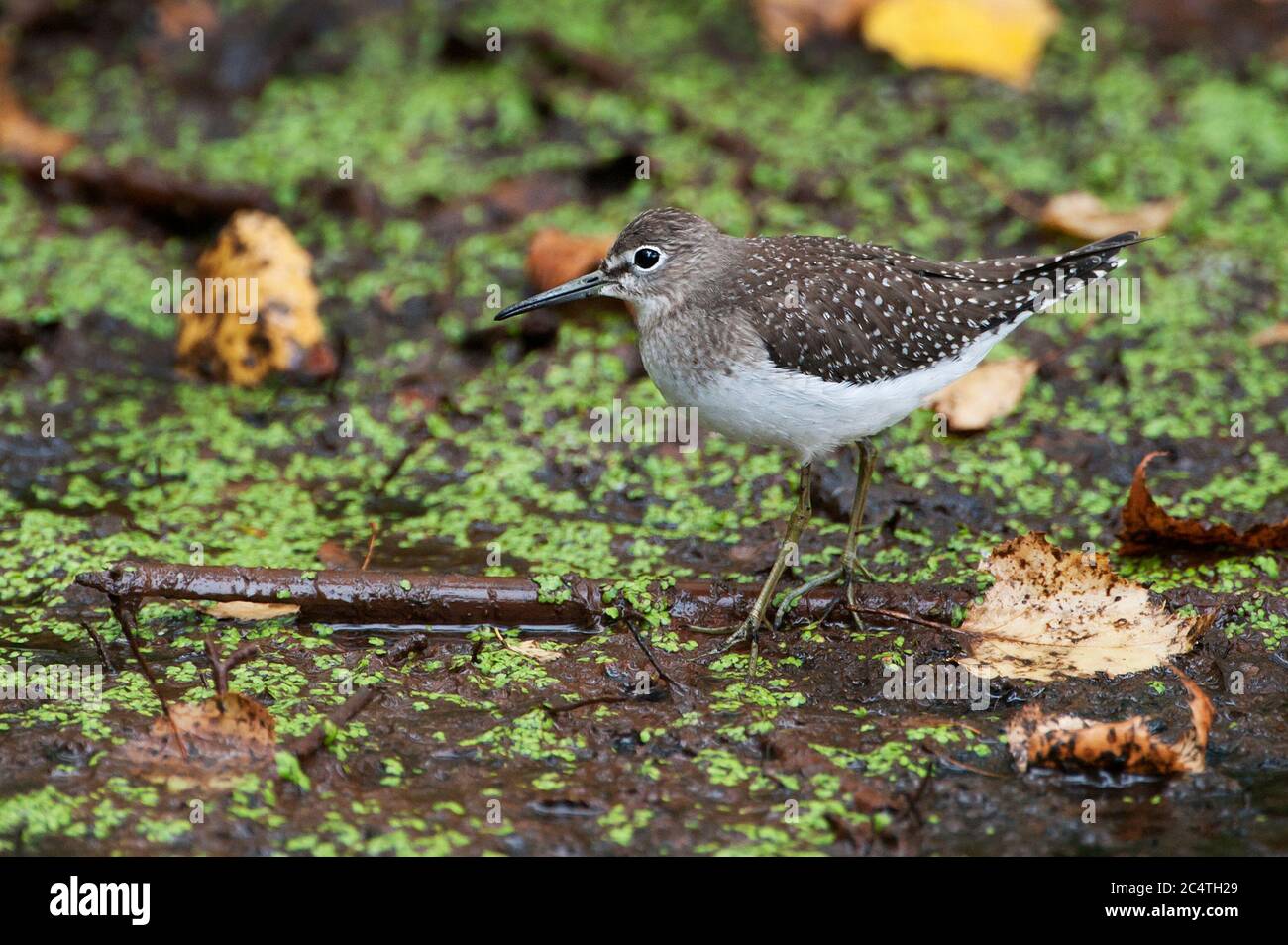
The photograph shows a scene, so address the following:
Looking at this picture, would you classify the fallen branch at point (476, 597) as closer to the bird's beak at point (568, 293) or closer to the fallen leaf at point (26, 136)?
the bird's beak at point (568, 293)

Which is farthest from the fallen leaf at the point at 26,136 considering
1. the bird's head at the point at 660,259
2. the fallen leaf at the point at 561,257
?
the bird's head at the point at 660,259

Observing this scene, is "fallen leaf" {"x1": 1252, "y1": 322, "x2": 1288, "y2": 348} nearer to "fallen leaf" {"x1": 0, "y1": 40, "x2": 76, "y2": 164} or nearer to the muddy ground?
the muddy ground

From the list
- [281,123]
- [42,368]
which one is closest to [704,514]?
[42,368]

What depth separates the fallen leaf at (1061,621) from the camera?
16.9ft

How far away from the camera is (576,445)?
272 inches

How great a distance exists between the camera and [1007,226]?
8234mm

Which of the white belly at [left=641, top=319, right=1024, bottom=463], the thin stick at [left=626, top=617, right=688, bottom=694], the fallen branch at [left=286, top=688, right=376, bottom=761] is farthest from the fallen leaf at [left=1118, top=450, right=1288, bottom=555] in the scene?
the fallen branch at [left=286, top=688, right=376, bottom=761]

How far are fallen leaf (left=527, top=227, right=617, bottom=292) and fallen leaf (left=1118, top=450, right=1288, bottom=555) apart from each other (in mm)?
3046

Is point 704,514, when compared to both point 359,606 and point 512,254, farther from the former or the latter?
point 512,254

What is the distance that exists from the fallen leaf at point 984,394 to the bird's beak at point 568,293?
1.79 m

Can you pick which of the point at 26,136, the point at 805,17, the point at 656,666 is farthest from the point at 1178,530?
the point at 26,136

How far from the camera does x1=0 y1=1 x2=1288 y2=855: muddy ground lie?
177 inches
